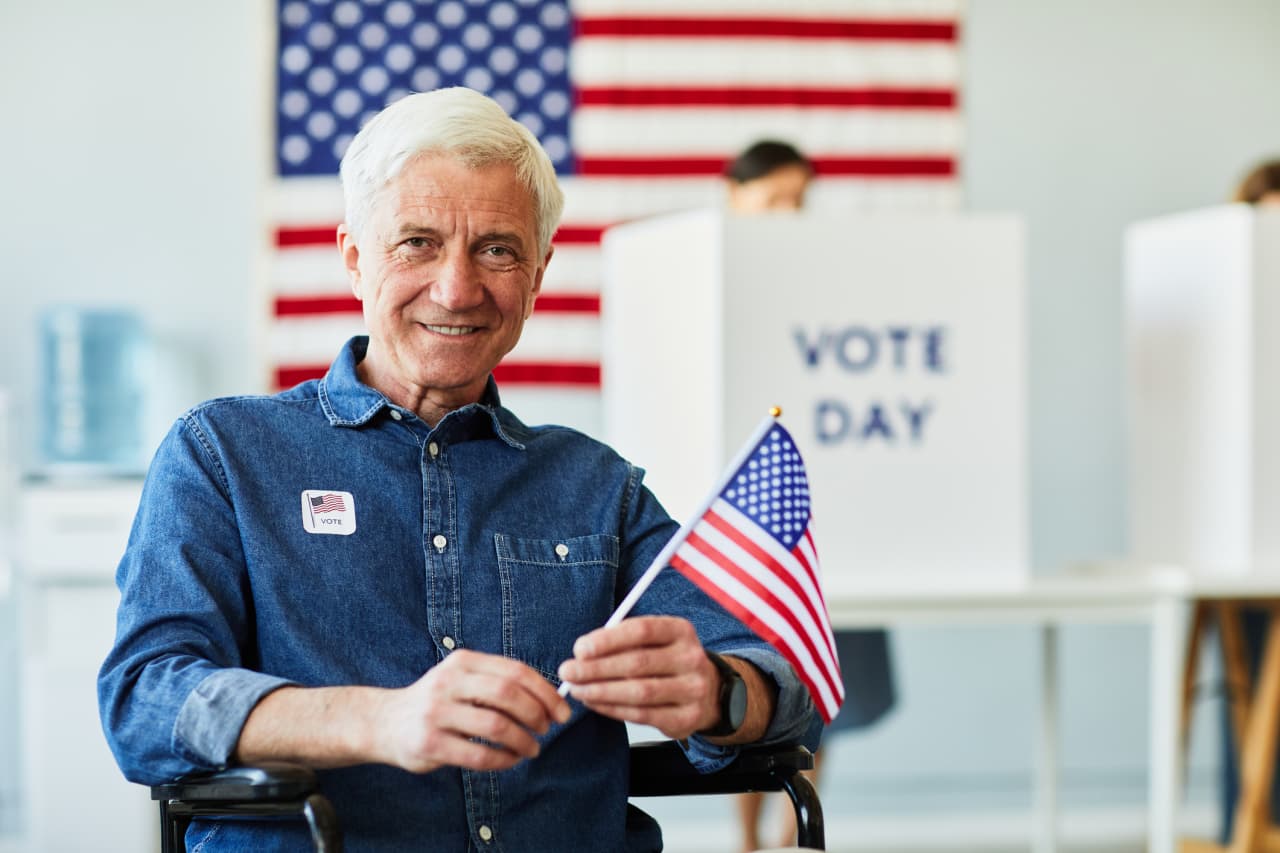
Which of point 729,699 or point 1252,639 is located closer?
point 729,699

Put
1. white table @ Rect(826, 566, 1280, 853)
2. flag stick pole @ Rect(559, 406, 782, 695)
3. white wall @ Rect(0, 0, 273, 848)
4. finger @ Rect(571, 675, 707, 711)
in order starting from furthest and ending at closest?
white wall @ Rect(0, 0, 273, 848), white table @ Rect(826, 566, 1280, 853), flag stick pole @ Rect(559, 406, 782, 695), finger @ Rect(571, 675, 707, 711)

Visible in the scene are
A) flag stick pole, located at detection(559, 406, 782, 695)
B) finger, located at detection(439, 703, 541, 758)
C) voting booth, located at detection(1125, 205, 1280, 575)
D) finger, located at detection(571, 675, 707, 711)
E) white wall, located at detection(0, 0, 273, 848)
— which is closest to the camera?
finger, located at detection(439, 703, 541, 758)

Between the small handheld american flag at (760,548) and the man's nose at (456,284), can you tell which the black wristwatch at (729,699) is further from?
the man's nose at (456,284)


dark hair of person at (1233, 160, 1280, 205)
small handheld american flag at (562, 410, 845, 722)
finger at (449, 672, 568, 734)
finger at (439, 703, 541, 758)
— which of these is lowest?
finger at (439, 703, 541, 758)

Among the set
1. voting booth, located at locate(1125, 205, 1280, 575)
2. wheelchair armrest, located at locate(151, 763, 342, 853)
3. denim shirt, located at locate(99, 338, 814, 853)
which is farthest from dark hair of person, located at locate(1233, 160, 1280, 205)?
wheelchair armrest, located at locate(151, 763, 342, 853)

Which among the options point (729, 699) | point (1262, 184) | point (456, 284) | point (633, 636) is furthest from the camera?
point (1262, 184)

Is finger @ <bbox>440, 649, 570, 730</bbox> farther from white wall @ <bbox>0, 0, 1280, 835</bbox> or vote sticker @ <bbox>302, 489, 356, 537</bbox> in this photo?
white wall @ <bbox>0, 0, 1280, 835</bbox>

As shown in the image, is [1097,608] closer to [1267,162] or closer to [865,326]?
[865,326]

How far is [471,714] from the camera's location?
1146 mm

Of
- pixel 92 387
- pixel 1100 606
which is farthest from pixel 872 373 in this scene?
pixel 92 387

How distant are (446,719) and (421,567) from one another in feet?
1.08

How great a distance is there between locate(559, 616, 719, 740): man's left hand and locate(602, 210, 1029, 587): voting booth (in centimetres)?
140

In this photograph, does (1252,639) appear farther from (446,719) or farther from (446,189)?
(446,719)

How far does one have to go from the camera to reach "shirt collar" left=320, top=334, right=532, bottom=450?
1.51 metres
